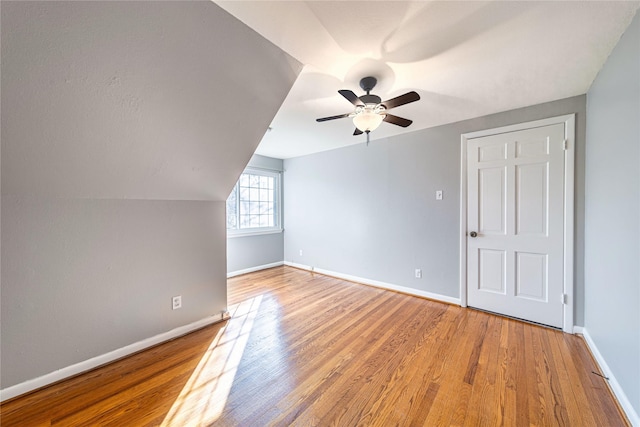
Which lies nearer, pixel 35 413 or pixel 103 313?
pixel 35 413

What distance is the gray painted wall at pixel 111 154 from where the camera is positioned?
1.17 meters

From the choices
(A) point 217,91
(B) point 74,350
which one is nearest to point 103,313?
(B) point 74,350

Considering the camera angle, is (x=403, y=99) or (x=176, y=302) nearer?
(x=403, y=99)

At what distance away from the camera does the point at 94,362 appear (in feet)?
5.96

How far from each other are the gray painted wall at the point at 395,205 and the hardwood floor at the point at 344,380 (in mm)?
870

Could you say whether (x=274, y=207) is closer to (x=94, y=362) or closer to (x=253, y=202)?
(x=253, y=202)

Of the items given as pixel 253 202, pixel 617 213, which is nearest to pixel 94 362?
pixel 253 202

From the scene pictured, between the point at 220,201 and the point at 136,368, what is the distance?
1.53 meters

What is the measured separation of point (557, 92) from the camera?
2.18 meters

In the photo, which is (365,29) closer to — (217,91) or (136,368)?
(217,91)

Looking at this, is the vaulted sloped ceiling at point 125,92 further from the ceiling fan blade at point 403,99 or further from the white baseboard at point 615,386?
the white baseboard at point 615,386

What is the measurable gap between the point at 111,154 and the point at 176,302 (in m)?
1.39

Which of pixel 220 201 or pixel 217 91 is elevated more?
pixel 217 91

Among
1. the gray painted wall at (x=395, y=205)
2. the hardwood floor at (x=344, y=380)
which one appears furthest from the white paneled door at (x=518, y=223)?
A: the hardwood floor at (x=344, y=380)
